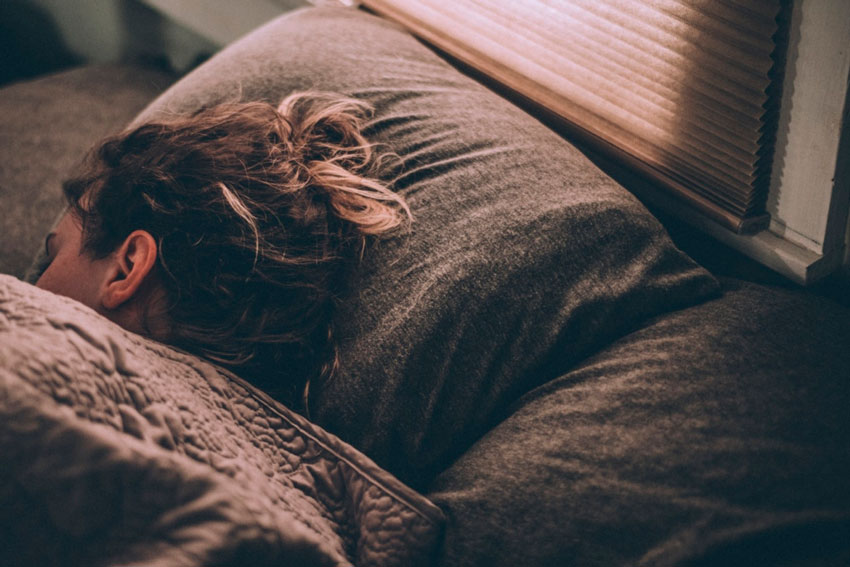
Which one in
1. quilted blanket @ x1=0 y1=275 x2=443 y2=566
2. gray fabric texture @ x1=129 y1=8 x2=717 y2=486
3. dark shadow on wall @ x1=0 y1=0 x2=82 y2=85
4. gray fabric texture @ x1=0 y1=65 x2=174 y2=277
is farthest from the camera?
dark shadow on wall @ x1=0 y1=0 x2=82 y2=85

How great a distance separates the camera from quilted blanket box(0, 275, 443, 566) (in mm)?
456

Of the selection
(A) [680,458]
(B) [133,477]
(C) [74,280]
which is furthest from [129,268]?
(A) [680,458]

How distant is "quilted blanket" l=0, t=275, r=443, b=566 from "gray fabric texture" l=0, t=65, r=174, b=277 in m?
0.61

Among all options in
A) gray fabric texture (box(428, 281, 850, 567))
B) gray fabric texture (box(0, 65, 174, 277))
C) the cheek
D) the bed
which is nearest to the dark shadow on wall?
gray fabric texture (box(0, 65, 174, 277))

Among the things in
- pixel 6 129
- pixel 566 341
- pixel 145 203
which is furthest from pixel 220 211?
pixel 6 129

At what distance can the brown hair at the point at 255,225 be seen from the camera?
71cm

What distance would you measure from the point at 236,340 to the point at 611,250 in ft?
1.36

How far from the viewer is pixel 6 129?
1228 mm

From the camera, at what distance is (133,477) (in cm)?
47

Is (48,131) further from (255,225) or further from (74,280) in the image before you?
(255,225)

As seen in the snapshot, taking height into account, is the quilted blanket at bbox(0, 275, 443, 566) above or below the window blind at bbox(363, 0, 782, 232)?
below

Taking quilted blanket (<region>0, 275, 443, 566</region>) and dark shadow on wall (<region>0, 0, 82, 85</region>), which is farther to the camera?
dark shadow on wall (<region>0, 0, 82, 85</region>)

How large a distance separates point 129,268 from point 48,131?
2.28 ft

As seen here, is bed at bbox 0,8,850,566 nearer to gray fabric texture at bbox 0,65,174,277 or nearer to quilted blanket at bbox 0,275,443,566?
quilted blanket at bbox 0,275,443,566
